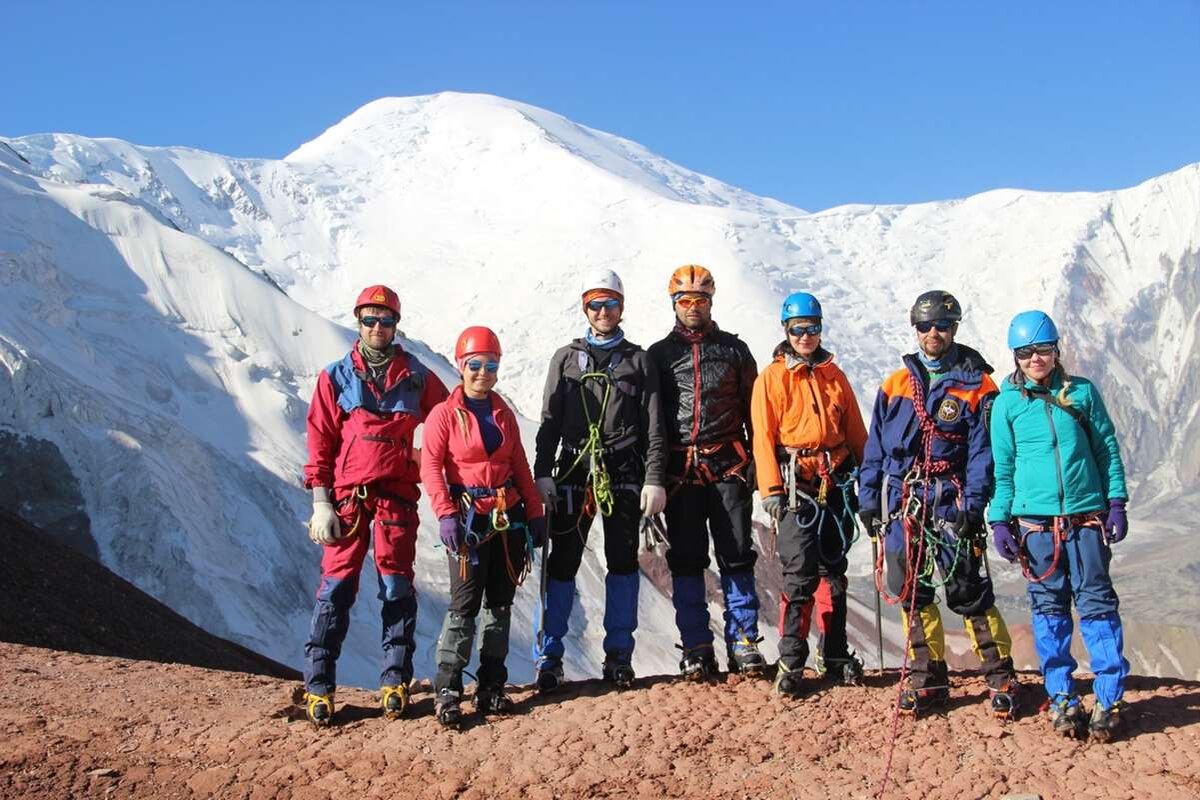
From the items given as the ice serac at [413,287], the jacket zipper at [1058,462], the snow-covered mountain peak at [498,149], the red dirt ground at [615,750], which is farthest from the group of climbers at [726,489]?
the snow-covered mountain peak at [498,149]

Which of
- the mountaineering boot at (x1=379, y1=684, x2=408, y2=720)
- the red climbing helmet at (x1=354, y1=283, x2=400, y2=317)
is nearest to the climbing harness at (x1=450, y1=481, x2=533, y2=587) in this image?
the mountaineering boot at (x1=379, y1=684, x2=408, y2=720)

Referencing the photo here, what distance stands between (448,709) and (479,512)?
3.56ft

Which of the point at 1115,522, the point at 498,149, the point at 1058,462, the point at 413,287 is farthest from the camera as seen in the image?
the point at 498,149

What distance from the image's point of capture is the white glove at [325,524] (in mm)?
6240

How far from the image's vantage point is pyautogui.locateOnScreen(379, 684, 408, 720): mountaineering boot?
630 cm

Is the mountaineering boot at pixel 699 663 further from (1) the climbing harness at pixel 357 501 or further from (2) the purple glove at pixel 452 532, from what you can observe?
(1) the climbing harness at pixel 357 501

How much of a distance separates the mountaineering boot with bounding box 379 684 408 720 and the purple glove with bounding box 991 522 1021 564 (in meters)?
3.37

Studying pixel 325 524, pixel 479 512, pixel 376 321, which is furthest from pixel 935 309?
pixel 325 524

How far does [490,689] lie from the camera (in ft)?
20.9

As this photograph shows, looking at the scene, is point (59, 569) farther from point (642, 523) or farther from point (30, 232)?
point (30, 232)

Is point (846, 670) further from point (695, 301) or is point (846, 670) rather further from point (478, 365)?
point (478, 365)

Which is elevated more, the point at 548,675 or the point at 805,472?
the point at 805,472

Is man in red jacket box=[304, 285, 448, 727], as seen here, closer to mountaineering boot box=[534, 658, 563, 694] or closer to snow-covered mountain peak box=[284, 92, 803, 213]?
mountaineering boot box=[534, 658, 563, 694]

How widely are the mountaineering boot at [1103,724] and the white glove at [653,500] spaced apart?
2556 mm
